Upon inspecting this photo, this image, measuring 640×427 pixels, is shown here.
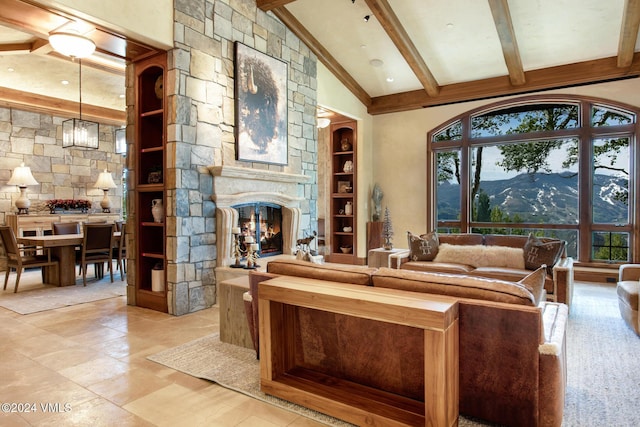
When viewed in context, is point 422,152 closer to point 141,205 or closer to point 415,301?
point 141,205

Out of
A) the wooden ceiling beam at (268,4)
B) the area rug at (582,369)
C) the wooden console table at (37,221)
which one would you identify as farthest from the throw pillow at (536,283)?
the wooden console table at (37,221)

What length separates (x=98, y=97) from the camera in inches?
317

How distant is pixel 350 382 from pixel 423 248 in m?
3.40

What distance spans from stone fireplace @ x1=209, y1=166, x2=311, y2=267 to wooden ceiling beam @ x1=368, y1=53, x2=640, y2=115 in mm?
2938

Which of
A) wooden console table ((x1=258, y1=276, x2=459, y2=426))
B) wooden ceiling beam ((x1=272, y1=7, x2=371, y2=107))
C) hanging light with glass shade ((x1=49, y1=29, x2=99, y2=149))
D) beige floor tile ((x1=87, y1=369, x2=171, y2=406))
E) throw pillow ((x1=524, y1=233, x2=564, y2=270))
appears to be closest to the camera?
wooden console table ((x1=258, y1=276, x2=459, y2=426))

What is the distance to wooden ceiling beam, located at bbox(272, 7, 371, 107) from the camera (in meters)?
5.94

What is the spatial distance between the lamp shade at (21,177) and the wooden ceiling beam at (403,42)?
6.81 metres

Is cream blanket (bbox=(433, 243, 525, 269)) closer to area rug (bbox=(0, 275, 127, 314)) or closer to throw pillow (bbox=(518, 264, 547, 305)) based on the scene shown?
throw pillow (bbox=(518, 264, 547, 305))

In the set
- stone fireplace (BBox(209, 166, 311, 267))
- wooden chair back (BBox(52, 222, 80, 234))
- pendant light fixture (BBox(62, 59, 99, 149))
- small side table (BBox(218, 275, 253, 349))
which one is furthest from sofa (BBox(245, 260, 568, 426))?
wooden chair back (BBox(52, 222, 80, 234))

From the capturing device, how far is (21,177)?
733cm

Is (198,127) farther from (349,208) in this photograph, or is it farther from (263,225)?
(349,208)

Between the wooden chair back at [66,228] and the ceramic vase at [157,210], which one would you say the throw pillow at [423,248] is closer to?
the ceramic vase at [157,210]

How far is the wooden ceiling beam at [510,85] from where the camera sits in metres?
6.13

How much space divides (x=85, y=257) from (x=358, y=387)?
5424 mm
